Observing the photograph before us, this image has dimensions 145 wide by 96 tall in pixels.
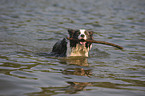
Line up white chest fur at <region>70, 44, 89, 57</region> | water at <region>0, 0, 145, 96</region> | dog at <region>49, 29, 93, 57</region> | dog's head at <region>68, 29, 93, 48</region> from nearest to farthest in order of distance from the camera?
water at <region>0, 0, 145, 96</region> → dog's head at <region>68, 29, 93, 48</region> → dog at <region>49, 29, 93, 57</region> → white chest fur at <region>70, 44, 89, 57</region>

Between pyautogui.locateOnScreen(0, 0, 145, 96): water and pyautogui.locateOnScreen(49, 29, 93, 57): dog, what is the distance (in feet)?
0.90

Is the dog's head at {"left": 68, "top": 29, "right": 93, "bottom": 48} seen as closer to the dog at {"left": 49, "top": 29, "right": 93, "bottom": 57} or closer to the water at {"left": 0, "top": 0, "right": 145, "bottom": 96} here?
the dog at {"left": 49, "top": 29, "right": 93, "bottom": 57}

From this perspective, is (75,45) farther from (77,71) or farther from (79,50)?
(77,71)

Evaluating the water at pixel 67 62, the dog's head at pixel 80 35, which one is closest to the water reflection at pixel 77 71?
the water at pixel 67 62

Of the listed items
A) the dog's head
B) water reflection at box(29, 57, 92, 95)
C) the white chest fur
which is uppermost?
the dog's head

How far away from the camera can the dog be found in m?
9.22

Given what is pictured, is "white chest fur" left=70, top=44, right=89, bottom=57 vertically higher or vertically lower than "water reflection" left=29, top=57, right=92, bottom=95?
higher

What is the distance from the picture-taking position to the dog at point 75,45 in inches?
363

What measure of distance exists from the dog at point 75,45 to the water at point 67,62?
0.90 feet

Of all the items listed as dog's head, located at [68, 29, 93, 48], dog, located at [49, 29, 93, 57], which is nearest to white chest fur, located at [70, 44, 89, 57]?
dog, located at [49, 29, 93, 57]

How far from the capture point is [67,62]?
9.20 metres

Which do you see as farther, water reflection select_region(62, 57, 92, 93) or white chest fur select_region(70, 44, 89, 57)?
white chest fur select_region(70, 44, 89, 57)

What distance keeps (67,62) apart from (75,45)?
30.9 inches

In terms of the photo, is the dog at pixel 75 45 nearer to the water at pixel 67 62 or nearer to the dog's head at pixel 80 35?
the dog's head at pixel 80 35
